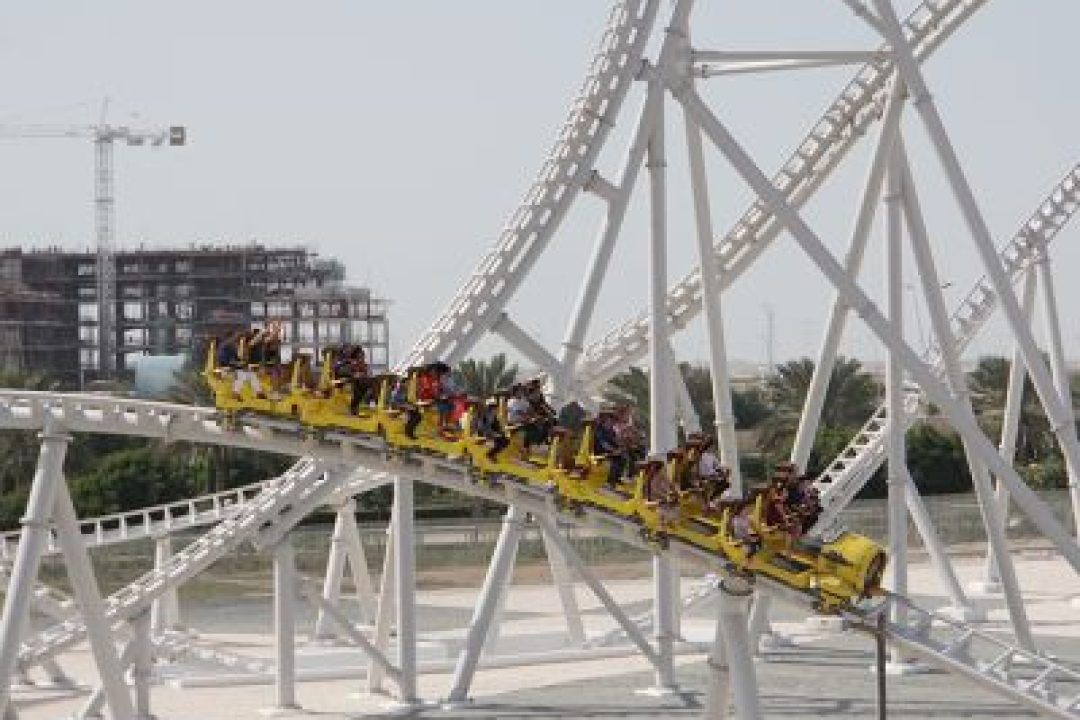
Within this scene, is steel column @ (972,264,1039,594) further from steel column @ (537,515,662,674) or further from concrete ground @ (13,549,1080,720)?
steel column @ (537,515,662,674)

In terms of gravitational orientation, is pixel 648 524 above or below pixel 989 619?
above

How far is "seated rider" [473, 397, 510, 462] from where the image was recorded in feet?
81.0

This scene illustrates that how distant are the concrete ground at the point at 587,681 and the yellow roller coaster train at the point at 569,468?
6075 millimetres

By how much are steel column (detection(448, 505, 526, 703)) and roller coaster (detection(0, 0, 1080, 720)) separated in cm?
4

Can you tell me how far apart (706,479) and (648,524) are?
0.76m

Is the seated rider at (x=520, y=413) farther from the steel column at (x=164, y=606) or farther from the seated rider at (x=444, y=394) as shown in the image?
the steel column at (x=164, y=606)

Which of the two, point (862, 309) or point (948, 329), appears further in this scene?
point (948, 329)

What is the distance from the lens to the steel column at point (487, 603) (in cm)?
3055

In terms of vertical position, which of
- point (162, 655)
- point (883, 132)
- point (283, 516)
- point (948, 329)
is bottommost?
point (162, 655)

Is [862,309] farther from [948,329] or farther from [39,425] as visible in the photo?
[39,425]

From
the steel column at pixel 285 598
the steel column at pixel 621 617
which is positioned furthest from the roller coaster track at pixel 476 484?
the steel column at pixel 285 598

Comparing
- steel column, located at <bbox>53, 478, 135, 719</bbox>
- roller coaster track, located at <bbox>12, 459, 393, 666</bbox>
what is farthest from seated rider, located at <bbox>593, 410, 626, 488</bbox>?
roller coaster track, located at <bbox>12, 459, 393, 666</bbox>

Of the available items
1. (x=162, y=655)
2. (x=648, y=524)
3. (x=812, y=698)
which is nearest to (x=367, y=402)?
(x=648, y=524)

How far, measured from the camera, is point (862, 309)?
3066 cm
